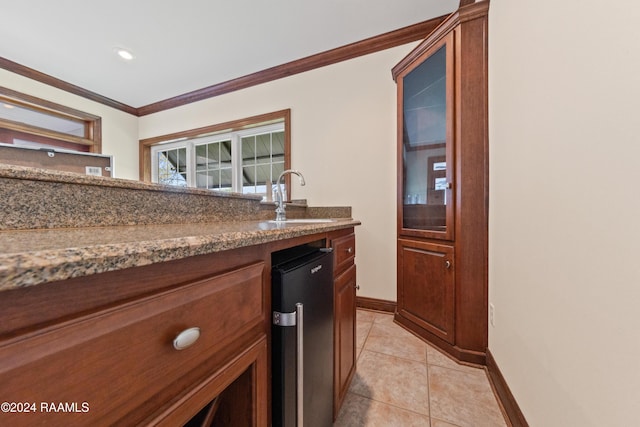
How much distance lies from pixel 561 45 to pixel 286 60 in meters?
2.38

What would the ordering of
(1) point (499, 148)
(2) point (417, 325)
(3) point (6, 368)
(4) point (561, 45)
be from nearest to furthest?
1. (3) point (6, 368)
2. (4) point (561, 45)
3. (1) point (499, 148)
4. (2) point (417, 325)

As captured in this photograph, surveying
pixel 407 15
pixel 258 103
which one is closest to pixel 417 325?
pixel 407 15

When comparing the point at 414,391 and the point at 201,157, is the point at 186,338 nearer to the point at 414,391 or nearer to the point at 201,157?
the point at 414,391

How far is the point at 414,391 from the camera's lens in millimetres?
1275

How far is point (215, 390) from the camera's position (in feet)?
1.59

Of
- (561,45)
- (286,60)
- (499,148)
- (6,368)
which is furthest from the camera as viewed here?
(286,60)

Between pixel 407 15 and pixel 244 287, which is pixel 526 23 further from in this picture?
pixel 244 287

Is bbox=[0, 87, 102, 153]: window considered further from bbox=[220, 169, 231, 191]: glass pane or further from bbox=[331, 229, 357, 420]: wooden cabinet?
bbox=[331, 229, 357, 420]: wooden cabinet

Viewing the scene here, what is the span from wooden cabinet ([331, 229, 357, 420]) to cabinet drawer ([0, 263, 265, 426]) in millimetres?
631

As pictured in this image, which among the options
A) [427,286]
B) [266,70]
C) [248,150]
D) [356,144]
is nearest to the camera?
[427,286]

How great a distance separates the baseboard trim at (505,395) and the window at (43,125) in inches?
174

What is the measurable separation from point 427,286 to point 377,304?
2.19 feet

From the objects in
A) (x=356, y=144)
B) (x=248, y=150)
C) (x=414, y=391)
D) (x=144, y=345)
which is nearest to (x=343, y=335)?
(x=414, y=391)

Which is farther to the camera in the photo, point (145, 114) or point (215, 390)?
point (145, 114)
